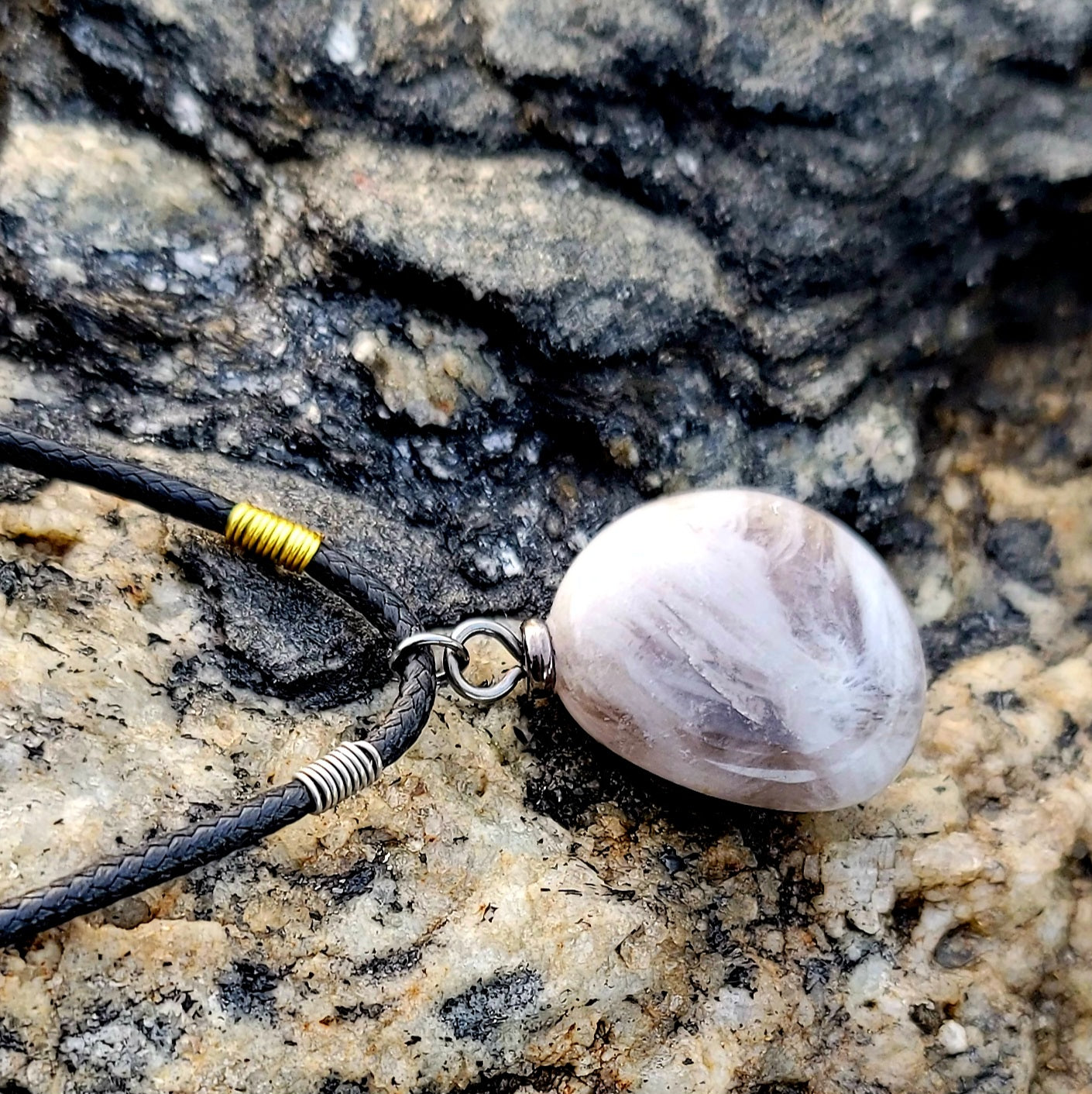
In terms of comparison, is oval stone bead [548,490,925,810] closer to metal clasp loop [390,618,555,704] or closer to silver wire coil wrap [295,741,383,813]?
metal clasp loop [390,618,555,704]

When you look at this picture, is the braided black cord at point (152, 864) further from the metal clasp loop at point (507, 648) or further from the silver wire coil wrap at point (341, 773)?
the metal clasp loop at point (507, 648)

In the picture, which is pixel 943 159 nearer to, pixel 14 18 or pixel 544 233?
pixel 544 233

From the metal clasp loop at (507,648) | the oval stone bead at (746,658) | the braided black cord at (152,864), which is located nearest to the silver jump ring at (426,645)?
the metal clasp loop at (507,648)

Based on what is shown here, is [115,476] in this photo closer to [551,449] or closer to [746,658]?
[551,449]

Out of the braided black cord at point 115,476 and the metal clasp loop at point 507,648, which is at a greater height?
the braided black cord at point 115,476

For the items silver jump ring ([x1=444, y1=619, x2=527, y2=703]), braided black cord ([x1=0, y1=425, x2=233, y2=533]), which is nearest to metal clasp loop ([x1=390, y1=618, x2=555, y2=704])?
silver jump ring ([x1=444, y1=619, x2=527, y2=703])

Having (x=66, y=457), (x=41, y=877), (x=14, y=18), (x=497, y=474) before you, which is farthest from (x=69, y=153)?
(x=41, y=877)
